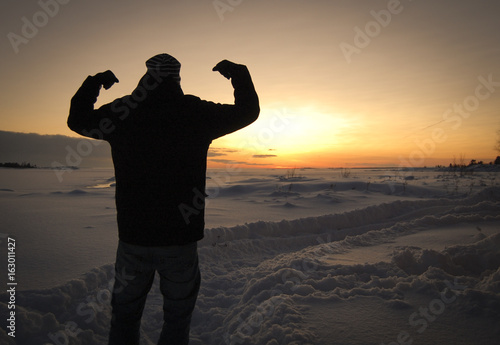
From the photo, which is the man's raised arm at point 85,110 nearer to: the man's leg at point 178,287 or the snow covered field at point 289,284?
the man's leg at point 178,287

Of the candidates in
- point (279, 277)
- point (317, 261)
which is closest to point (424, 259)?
point (317, 261)

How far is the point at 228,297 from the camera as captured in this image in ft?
9.44

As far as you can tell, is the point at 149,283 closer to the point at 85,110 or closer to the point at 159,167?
the point at 159,167

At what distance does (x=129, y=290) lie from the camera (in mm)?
1595

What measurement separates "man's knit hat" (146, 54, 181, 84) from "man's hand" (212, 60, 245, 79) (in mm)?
260

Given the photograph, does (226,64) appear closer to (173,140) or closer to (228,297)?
(173,140)

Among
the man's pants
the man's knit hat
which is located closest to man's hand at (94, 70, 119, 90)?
the man's knit hat

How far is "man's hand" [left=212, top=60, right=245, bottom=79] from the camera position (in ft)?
5.42

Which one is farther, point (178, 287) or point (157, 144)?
point (178, 287)

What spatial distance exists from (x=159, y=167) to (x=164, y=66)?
0.62m

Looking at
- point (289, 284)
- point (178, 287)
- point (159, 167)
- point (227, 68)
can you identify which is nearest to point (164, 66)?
point (227, 68)

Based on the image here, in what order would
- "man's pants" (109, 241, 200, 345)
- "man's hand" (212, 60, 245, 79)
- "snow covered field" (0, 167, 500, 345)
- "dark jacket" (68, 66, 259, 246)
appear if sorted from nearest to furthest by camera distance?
1. "dark jacket" (68, 66, 259, 246)
2. "man's pants" (109, 241, 200, 345)
3. "man's hand" (212, 60, 245, 79)
4. "snow covered field" (0, 167, 500, 345)

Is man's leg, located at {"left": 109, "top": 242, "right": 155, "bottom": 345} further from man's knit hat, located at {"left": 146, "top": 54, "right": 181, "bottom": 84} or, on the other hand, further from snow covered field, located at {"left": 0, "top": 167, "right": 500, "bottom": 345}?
man's knit hat, located at {"left": 146, "top": 54, "right": 181, "bottom": 84}

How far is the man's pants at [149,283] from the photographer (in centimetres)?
154
